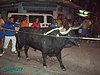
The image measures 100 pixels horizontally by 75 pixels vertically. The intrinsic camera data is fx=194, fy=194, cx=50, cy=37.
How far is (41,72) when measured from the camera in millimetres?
7531

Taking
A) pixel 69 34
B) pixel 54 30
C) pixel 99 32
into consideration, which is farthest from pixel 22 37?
pixel 99 32

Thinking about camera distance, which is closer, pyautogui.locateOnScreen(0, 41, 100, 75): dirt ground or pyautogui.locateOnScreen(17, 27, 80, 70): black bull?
pyautogui.locateOnScreen(0, 41, 100, 75): dirt ground

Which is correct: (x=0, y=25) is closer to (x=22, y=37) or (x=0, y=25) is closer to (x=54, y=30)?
(x=22, y=37)

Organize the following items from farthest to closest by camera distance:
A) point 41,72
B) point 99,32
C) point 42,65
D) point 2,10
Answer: point 2,10 < point 99,32 < point 42,65 < point 41,72

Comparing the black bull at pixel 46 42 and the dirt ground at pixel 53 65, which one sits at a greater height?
the black bull at pixel 46 42

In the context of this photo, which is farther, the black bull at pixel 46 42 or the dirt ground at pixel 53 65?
the black bull at pixel 46 42

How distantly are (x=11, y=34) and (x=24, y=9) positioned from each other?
9.28 metres

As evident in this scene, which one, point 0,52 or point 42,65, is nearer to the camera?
point 42,65

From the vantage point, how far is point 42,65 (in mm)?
8398

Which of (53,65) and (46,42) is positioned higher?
(46,42)

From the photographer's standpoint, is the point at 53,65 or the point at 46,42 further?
the point at 53,65

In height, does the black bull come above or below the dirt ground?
above

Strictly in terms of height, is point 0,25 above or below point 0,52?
above

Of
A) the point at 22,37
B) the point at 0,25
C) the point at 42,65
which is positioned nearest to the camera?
the point at 42,65
